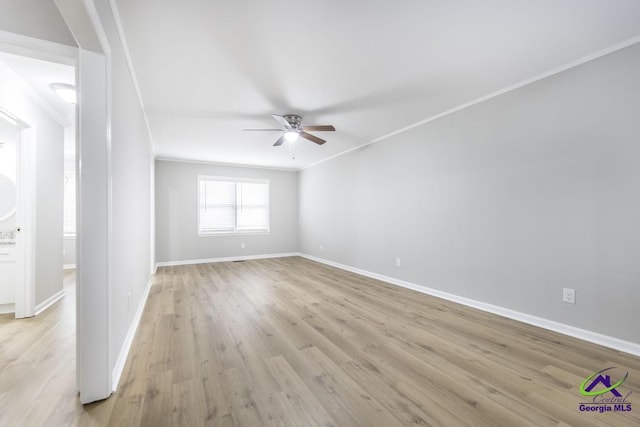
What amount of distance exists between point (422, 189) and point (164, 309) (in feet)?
12.0

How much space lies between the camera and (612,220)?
6.97 ft

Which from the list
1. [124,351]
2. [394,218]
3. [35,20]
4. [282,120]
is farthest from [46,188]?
[394,218]

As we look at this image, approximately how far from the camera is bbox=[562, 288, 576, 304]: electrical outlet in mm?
2316

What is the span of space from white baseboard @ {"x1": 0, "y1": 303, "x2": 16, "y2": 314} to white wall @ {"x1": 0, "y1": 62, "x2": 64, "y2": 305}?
9.5 inches

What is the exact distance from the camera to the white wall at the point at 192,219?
5.66 m

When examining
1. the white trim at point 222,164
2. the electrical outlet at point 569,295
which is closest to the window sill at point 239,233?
the white trim at point 222,164

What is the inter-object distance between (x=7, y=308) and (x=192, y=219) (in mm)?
3324

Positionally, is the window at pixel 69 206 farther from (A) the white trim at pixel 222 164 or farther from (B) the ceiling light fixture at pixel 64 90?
(B) the ceiling light fixture at pixel 64 90

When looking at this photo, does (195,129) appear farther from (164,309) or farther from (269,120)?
(164,309)

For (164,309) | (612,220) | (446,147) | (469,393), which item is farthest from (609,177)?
(164,309)

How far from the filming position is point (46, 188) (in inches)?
115

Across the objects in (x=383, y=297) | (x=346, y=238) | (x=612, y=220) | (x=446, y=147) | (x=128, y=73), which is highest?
(x=128, y=73)

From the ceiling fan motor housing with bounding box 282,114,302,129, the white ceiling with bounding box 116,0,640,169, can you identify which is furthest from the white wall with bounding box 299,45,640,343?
the ceiling fan motor housing with bounding box 282,114,302,129

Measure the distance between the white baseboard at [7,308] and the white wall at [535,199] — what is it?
15.5 feet
